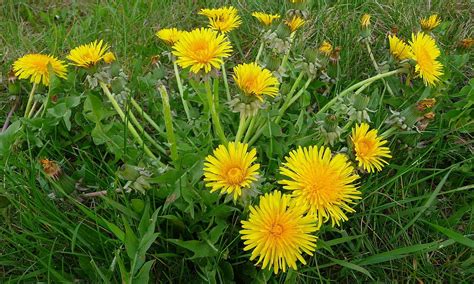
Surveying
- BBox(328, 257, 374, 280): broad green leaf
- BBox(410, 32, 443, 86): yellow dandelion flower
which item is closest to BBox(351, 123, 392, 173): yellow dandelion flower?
BBox(328, 257, 374, 280): broad green leaf

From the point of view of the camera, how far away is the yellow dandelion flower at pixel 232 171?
1075 mm

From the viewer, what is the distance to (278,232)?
3.39ft

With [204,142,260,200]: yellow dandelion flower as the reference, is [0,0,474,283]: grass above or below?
below

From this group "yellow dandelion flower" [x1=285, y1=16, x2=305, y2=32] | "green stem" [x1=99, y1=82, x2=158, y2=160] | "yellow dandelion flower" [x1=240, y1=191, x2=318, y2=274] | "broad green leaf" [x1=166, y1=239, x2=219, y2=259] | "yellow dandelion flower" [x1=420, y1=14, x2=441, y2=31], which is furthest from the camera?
"yellow dandelion flower" [x1=420, y1=14, x2=441, y2=31]

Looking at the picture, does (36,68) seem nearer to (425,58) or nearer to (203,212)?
(203,212)

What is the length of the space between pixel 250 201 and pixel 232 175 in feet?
0.31

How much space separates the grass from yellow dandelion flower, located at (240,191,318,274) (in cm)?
12

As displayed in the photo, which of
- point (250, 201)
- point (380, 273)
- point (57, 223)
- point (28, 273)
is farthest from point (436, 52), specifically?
point (28, 273)

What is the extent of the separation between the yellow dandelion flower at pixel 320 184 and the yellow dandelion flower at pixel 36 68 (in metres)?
0.93

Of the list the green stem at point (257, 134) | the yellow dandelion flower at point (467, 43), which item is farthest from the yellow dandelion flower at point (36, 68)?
the yellow dandelion flower at point (467, 43)

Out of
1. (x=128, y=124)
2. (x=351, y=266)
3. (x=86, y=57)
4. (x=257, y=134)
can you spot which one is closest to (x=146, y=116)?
(x=128, y=124)

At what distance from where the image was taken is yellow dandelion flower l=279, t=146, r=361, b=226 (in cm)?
107

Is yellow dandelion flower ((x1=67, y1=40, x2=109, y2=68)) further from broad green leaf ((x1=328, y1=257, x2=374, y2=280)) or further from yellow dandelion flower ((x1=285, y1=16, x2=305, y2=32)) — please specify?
broad green leaf ((x1=328, y1=257, x2=374, y2=280))

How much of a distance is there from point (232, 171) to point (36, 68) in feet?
2.86
